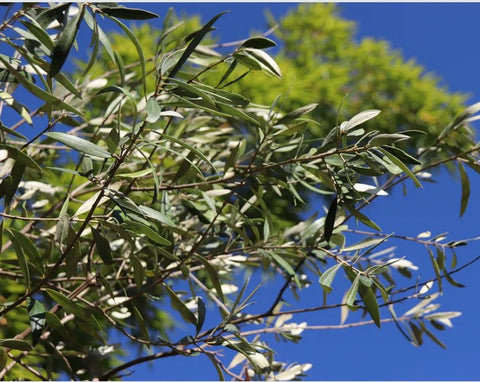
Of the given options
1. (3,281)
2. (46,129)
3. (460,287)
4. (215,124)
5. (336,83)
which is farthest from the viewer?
(336,83)

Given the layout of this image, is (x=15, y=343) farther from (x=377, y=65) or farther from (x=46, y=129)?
(x=377, y=65)

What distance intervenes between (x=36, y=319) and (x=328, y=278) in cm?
34

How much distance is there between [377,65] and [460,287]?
4583 millimetres

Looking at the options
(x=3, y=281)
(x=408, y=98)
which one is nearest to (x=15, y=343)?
(x=3, y=281)

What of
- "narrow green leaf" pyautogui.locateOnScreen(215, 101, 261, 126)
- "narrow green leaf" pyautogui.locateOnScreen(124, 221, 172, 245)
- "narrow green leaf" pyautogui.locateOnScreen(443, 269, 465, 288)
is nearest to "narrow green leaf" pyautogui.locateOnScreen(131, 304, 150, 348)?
"narrow green leaf" pyautogui.locateOnScreen(124, 221, 172, 245)

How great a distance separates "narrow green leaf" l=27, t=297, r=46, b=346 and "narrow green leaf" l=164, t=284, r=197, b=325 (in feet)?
0.59

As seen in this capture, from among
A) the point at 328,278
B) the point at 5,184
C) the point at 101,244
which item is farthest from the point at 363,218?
the point at 5,184

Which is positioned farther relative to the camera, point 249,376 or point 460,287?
point 249,376

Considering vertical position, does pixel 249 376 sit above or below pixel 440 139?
below

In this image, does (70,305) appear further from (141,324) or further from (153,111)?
(153,111)

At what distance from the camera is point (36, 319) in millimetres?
740

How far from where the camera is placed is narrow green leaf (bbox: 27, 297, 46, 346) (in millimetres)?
725

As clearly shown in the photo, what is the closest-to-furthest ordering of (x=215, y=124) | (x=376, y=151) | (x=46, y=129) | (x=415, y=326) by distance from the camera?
(x=376, y=151), (x=46, y=129), (x=415, y=326), (x=215, y=124)

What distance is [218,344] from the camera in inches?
32.7
